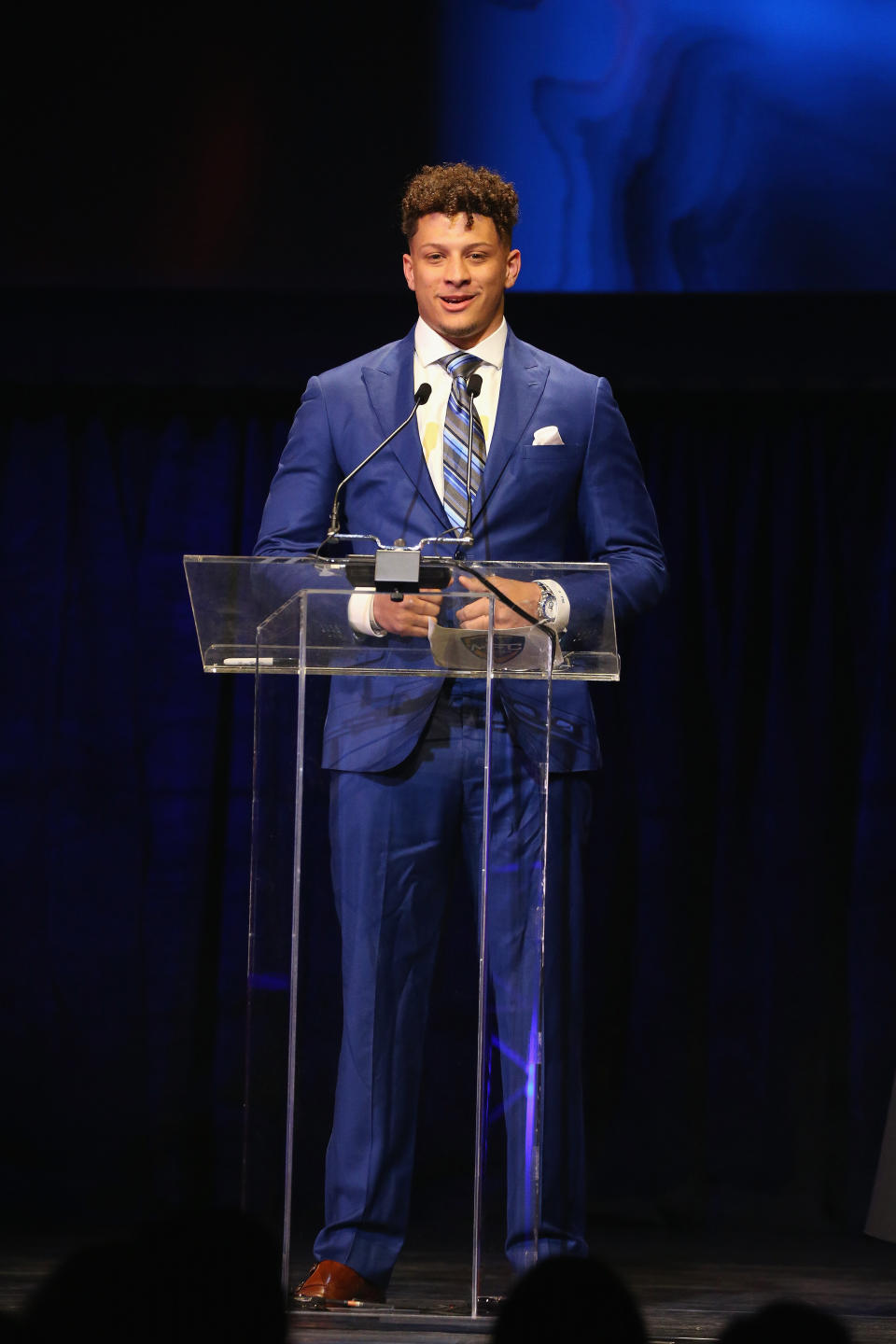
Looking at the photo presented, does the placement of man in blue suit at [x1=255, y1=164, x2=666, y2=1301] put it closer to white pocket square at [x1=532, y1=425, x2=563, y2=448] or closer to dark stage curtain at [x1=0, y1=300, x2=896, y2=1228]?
white pocket square at [x1=532, y1=425, x2=563, y2=448]

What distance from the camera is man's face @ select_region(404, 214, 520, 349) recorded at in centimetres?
262

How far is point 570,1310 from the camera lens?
1.08 metres

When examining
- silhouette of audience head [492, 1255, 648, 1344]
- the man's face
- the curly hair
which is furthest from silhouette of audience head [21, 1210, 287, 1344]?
the curly hair

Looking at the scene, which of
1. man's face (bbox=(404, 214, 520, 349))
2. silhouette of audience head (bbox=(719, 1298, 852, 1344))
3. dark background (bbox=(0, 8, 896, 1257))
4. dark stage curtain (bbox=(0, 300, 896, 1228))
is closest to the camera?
silhouette of audience head (bbox=(719, 1298, 852, 1344))

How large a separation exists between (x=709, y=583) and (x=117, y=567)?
65.0 inches

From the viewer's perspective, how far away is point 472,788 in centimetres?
211

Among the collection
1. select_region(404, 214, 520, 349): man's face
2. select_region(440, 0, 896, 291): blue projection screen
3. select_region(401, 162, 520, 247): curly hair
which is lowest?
select_region(404, 214, 520, 349): man's face

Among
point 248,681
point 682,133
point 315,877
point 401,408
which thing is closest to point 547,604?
point 315,877

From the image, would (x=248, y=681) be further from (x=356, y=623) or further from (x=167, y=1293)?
(x=167, y=1293)

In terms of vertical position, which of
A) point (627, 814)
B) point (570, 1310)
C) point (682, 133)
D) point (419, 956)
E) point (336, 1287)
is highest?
point (682, 133)

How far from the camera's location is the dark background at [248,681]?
3934 millimetres

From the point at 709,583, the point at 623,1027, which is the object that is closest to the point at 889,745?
the point at 709,583

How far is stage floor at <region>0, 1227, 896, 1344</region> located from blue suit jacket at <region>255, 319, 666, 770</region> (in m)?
0.82

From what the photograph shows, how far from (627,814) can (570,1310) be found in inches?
126
